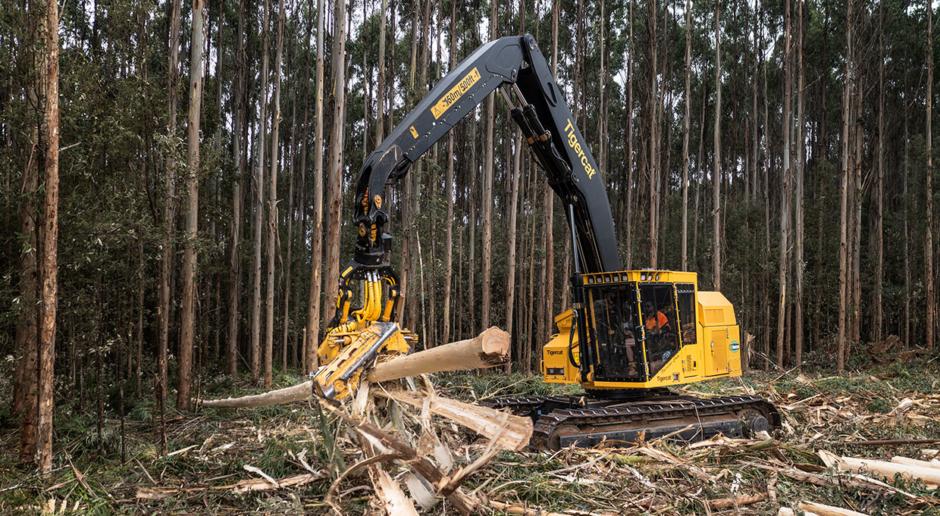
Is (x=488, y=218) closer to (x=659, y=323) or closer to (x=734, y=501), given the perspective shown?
(x=659, y=323)

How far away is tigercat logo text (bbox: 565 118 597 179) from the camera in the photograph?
30.4 ft

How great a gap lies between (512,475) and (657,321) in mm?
3566

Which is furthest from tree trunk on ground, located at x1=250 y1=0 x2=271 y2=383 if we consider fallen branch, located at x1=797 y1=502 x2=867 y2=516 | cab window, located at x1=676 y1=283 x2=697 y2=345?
fallen branch, located at x1=797 y1=502 x2=867 y2=516

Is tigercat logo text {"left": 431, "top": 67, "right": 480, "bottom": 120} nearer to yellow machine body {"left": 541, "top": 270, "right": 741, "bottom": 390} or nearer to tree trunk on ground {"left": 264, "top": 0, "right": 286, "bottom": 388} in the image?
yellow machine body {"left": 541, "top": 270, "right": 741, "bottom": 390}

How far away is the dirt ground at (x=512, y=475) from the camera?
5590 millimetres

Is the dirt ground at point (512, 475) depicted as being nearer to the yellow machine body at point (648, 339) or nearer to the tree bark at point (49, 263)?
the tree bark at point (49, 263)

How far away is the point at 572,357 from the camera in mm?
9281

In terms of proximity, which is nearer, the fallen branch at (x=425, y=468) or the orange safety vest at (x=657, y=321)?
the fallen branch at (x=425, y=468)

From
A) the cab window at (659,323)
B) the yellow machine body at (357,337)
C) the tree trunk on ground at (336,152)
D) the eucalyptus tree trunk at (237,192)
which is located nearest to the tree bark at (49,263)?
the yellow machine body at (357,337)

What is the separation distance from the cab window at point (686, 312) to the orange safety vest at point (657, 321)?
276 millimetres

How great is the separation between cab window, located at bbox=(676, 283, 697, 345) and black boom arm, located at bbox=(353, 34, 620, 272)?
3.15ft

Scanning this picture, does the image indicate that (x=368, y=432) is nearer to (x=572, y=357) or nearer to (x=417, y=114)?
(x=417, y=114)

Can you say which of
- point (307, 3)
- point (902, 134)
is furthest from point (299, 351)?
point (902, 134)

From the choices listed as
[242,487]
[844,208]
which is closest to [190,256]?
[242,487]
